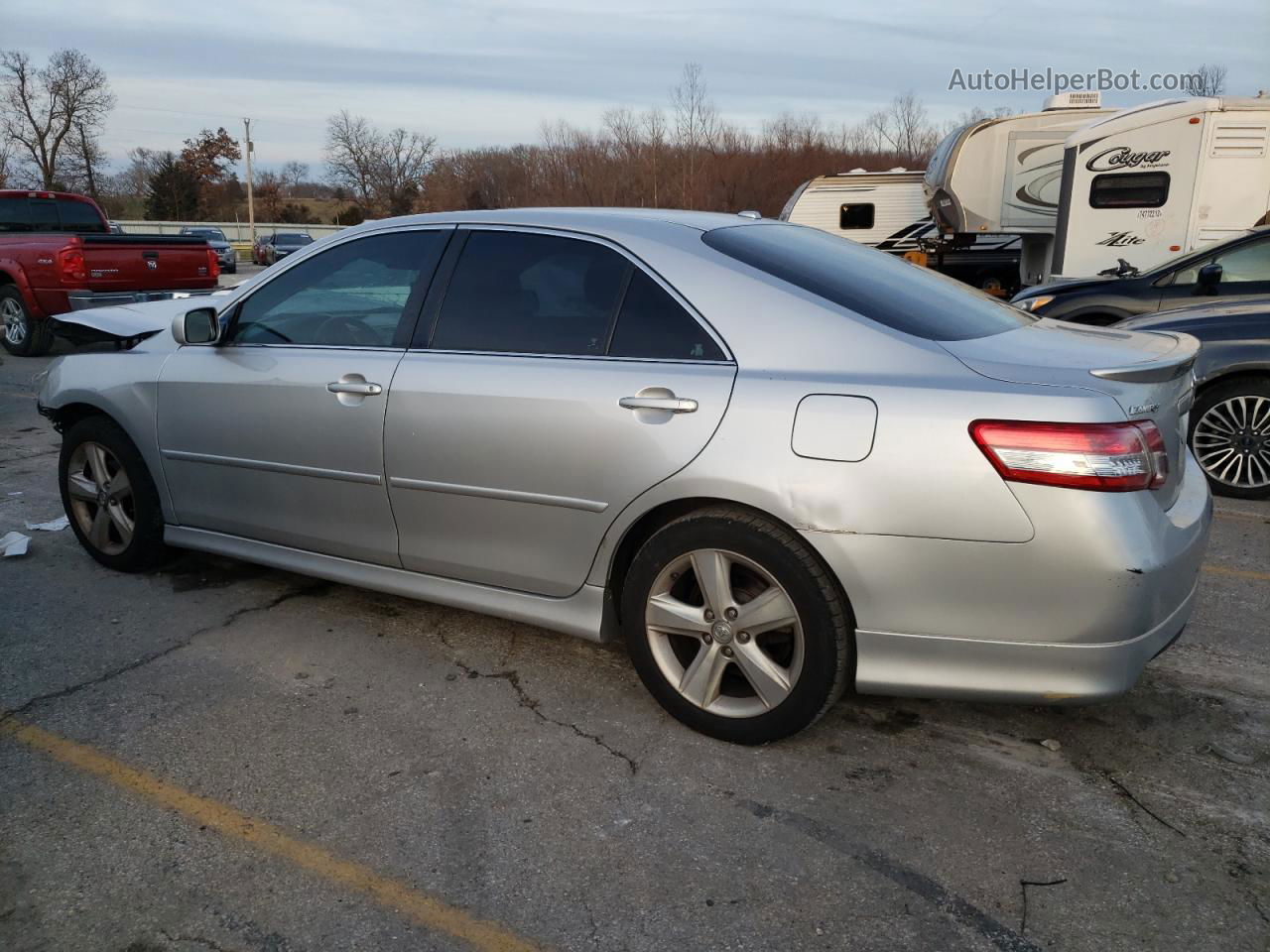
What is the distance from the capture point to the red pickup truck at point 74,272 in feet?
37.9

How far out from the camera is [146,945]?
2.26m

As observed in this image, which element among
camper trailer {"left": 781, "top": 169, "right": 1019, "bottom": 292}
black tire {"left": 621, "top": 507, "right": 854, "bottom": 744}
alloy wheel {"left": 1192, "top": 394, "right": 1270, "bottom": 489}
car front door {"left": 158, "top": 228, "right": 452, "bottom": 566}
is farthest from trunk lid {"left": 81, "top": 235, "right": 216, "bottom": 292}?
alloy wheel {"left": 1192, "top": 394, "right": 1270, "bottom": 489}

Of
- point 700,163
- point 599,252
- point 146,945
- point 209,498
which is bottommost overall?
point 146,945

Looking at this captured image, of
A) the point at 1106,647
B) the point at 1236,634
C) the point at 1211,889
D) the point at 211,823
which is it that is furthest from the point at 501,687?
the point at 1236,634

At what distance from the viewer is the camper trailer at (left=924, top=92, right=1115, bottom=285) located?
14.4 metres

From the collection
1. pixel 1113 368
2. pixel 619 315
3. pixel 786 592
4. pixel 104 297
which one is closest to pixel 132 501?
pixel 619 315

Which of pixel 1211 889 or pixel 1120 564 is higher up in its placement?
pixel 1120 564

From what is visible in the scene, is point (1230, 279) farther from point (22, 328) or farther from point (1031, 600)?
point (22, 328)

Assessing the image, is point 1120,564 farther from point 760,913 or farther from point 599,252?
point 599,252

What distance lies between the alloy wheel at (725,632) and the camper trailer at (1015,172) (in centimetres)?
1276

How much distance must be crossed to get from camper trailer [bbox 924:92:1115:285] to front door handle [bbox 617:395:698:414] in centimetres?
1274

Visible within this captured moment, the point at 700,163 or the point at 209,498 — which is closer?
the point at 209,498

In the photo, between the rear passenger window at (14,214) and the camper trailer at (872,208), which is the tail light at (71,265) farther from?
the camper trailer at (872,208)

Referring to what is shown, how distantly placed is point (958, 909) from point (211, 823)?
1947 mm
